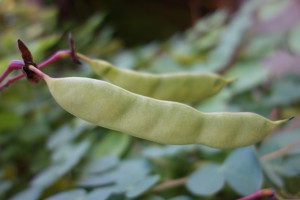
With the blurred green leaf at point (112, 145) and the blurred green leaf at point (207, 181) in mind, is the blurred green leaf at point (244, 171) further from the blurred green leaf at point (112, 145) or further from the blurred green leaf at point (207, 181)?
the blurred green leaf at point (112, 145)

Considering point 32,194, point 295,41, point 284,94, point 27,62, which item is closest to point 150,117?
point 27,62

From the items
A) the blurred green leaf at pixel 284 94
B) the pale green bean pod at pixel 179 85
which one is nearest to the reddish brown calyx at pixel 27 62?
the pale green bean pod at pixel 179 85

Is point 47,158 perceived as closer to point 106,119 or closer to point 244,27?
point 106,119

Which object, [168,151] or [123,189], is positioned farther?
[168,151]

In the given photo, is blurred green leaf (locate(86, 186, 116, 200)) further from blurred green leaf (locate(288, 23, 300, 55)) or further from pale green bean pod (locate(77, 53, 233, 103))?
blurred green leaf (locate(288, 23, 300, 55))

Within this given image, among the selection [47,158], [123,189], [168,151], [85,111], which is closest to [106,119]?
[85,111]

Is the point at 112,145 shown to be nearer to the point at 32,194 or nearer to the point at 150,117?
the point at 32,194
